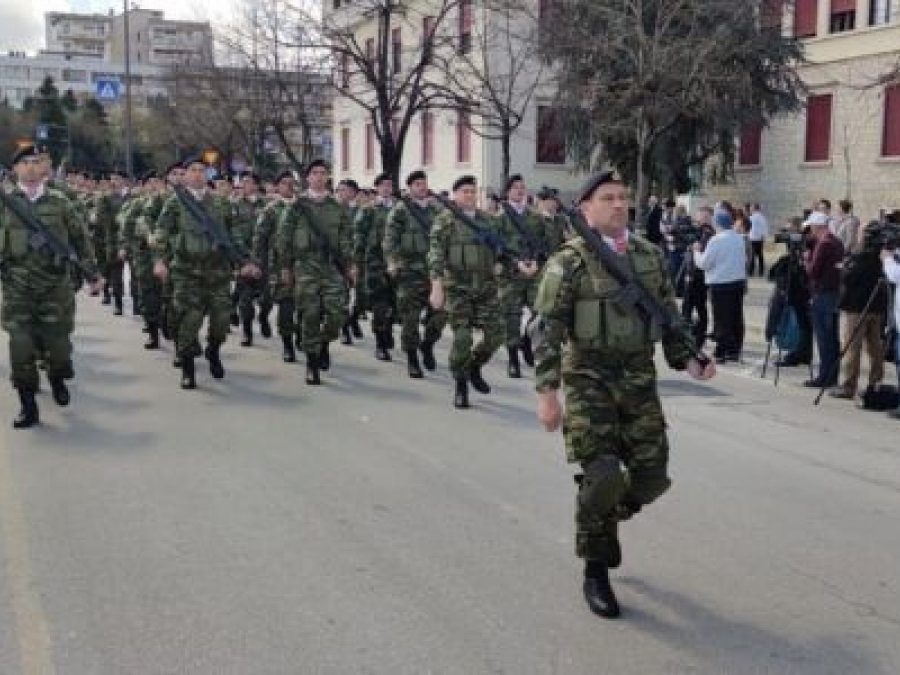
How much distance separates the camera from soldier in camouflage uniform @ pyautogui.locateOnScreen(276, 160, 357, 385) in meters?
10.5

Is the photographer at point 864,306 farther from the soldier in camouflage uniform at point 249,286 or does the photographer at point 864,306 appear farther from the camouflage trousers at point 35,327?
the camouflage trousers at point 35,327

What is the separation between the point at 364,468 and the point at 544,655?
3045 mm

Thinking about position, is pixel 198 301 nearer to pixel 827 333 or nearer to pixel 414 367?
pixel 414 367

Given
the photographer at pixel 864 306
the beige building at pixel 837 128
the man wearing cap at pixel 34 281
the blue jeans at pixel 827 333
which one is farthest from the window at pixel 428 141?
the man wearing cap at pixel 34 281

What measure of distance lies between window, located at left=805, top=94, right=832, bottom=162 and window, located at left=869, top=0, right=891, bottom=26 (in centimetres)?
Result: 249

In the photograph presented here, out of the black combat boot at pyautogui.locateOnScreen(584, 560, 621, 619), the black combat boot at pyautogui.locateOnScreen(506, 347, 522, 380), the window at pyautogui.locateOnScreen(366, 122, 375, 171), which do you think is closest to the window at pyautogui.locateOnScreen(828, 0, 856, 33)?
the window at pyautogui.locateOnScreen(366, 122, 375, 171)

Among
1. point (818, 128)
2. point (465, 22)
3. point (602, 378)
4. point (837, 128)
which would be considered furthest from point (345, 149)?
point (602, 378)

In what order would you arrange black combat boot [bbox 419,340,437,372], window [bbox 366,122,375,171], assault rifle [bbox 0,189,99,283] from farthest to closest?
window [bbox 366,122,375,171], black combat boot [bbox 419,340,437,372], assault rifle [bbox 0,189,99,283]

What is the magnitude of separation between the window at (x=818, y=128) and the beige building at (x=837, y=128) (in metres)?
0.03

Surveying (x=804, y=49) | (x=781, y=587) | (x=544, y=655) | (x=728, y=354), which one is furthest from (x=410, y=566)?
(x=804, y=49)

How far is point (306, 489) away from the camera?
21.5 ft

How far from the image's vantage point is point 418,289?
11281mm

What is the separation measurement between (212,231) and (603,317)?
6261 mm

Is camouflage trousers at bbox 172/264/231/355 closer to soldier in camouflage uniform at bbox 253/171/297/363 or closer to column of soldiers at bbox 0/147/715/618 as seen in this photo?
column of soldiers at bbox 0/147/715/618
